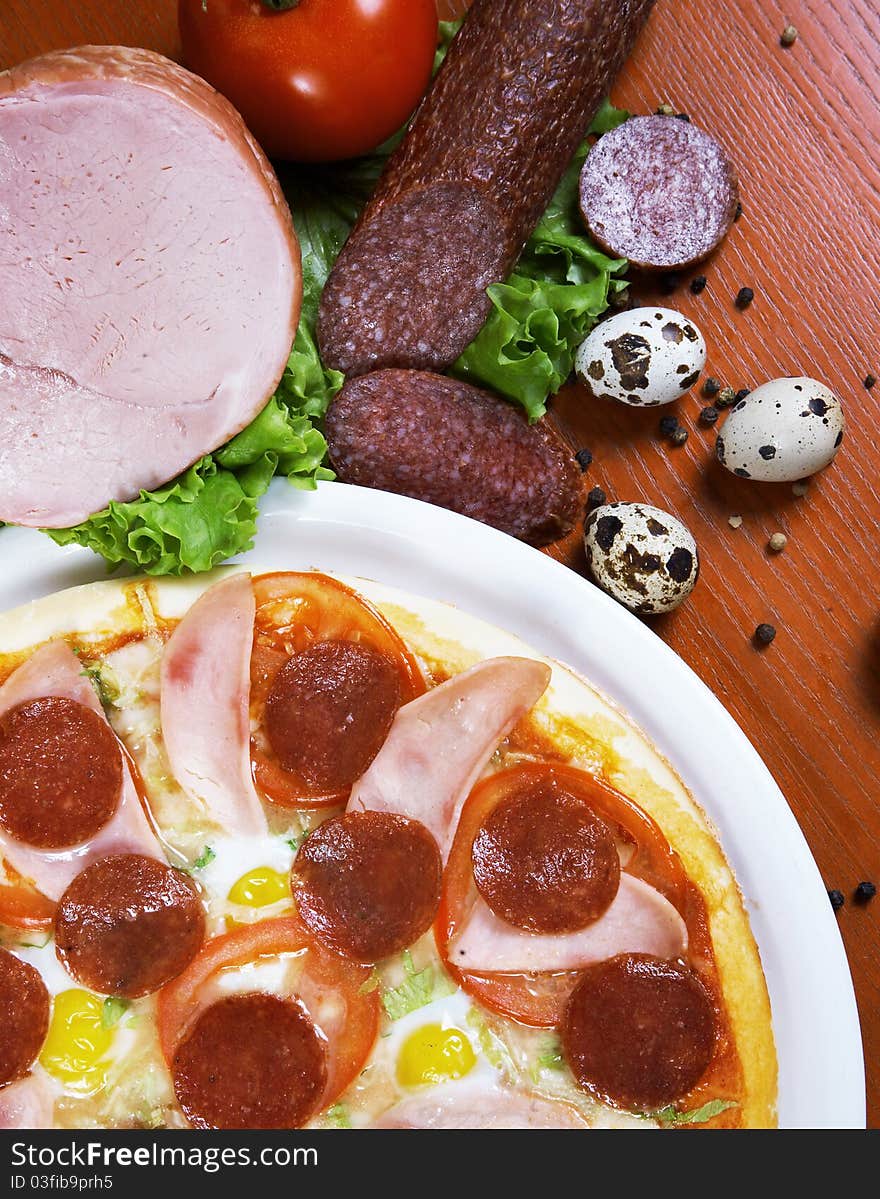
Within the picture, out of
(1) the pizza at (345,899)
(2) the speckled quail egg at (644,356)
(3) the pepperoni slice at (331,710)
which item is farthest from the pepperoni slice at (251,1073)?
(2) the speckled quail egg at (644,356)

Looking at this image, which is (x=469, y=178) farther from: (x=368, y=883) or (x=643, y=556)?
(x=368, y=883)

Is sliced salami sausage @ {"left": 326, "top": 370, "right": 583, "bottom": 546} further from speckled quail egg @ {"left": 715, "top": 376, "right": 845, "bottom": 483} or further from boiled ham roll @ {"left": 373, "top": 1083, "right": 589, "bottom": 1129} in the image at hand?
boiled ham roll @ {"left": 373, "top": 1083, "right": 589, "bottom": 1129}

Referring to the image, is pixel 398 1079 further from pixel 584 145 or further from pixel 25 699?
pixel 584 145

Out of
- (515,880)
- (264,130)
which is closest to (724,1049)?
(515,880)

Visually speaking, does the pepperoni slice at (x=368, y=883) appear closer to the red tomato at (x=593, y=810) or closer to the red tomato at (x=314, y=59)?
the red tomato at (x=593, y=810)

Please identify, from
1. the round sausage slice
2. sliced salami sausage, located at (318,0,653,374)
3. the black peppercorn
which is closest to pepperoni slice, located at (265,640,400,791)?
sliced salami sausage, located at (318,0,653,374)

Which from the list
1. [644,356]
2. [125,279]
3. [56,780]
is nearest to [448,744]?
[56,780]
